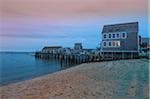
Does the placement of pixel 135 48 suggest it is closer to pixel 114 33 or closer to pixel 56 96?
pixel 114 33

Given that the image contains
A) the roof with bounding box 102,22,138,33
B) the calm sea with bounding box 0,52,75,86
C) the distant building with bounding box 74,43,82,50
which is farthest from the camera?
the distant building with bounding box 74,43,82,50

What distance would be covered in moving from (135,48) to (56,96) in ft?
86.2

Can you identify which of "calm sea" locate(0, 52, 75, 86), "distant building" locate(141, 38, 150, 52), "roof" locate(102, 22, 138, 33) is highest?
"roof" locate(102, 22, 138, 33)

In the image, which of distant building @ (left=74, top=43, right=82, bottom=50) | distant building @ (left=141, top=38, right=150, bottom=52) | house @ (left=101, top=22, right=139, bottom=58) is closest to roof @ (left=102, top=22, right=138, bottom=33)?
house @ (left=101, top=22, right=139, bottom=58)

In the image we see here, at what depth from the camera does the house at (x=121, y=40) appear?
3064 cm

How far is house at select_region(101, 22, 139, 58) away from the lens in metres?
30.6

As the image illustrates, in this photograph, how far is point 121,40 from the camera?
31.6m

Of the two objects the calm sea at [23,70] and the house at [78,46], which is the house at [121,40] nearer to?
the calm sea at [23,70]

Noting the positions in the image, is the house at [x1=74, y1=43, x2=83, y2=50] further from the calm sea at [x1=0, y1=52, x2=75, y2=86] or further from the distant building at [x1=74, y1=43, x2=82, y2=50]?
the calm sea at [x1=0, y1=52, x2=75, y2=86]

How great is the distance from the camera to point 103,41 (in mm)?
33656

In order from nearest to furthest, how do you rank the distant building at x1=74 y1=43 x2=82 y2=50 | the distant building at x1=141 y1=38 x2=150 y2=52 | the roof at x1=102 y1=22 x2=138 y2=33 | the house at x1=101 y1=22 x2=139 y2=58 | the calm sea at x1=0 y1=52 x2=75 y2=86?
the calm sea at x1=0 y1=52 x2=75 y2=86, the house at x1=101 y1=22 x2=139 y2=58, the roof at x1=102 y1=22 x2=138 y2=33, the distant building at x1=141 y1=38 x2=150 y2=52, the distant building at x1=74 y1=43 x2=82 y2=50

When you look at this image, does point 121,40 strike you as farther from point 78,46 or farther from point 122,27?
point 78,46

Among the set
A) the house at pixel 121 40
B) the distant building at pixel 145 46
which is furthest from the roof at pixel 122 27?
the distant building at pixel 145 46

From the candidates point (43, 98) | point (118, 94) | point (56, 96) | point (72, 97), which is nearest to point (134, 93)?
point (118, 94)
